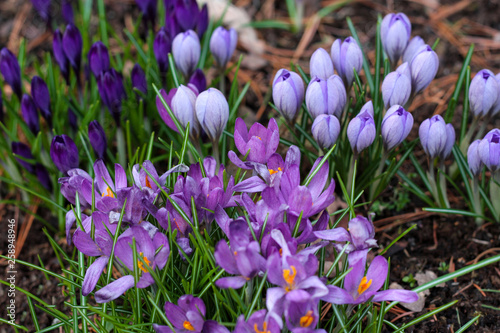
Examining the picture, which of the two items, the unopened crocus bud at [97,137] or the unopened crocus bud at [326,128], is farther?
the unopened crocus bud at [97,137]

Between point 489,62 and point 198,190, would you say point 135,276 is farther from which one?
point 489,62

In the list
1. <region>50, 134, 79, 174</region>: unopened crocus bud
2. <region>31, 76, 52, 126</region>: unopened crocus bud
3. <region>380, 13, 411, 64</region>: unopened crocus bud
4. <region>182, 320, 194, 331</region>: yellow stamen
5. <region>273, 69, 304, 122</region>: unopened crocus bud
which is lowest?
<region>182, 320, 194, 331</region>: yellow stamen

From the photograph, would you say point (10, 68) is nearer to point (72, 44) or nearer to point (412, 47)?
point (72, 44)

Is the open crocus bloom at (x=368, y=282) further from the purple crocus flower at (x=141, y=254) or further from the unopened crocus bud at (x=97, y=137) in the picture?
the unopened crocus bud at (x=97, y=137)

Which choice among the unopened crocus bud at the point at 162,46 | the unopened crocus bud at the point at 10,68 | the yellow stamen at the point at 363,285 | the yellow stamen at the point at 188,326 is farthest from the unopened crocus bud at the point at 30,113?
the yellow stamen at the point at 363,285

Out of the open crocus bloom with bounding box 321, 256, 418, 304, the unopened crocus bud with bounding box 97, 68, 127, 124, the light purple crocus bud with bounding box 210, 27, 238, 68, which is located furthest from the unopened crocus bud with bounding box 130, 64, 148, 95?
the open crocus bloom with bounding box 321, 256, 418, 304

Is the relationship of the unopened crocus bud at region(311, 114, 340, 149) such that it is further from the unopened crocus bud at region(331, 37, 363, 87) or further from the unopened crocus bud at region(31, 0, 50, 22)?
the unopened crocus bud at region(31, 0, 50, 22)

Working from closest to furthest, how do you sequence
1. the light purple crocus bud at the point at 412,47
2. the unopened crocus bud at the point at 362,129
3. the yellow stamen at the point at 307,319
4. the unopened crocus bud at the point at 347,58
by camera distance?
the yellow stamen at the point at 307,319
the unopened crocus bud at the point at 362,129
the unopened crocus bud at the point at 347,58
the light purple crocus bud at the point at 412,47

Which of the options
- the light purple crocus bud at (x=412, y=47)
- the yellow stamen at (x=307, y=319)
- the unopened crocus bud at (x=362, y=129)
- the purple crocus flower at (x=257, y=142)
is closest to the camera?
the yellow stamen at (x=307, y=319)

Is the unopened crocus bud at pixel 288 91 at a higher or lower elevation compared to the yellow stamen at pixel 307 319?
higher
